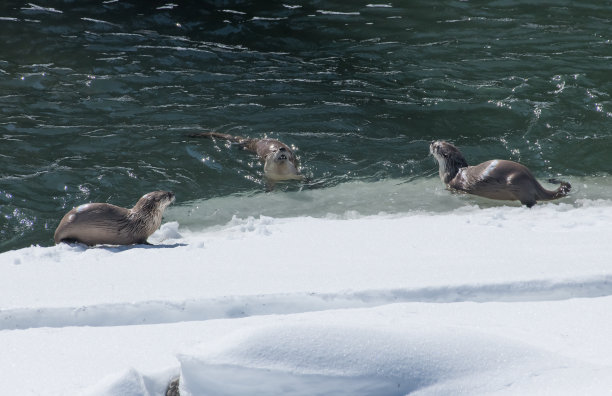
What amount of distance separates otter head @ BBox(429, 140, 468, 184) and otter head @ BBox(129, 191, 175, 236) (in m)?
2.82

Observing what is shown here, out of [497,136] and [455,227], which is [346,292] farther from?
[497,136]

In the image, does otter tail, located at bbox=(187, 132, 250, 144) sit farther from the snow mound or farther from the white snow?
the snow mound

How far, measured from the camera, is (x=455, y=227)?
209 inches

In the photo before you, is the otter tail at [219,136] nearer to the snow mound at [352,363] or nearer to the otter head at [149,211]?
the otter head at [149,211]

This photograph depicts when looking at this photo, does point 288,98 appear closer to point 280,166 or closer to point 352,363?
point 280,166

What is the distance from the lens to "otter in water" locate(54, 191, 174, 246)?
5688mm

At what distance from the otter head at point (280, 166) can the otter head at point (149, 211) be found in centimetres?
177

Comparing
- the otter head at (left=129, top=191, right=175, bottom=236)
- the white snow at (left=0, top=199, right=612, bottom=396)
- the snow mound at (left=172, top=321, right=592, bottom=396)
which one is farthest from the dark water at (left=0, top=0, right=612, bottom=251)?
the snow mound at (left=172, top=321, right=592, bottom=396)

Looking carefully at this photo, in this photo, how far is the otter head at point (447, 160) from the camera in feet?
24.7

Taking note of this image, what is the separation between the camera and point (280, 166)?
308 inches

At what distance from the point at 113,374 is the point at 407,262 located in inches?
77.4

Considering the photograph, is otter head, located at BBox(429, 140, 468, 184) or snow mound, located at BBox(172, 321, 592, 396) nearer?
snow mound, located at BBox(172, 321, 592, 396)

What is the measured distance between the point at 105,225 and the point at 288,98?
4.58 m

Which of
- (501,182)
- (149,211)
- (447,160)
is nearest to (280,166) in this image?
(447,160)
